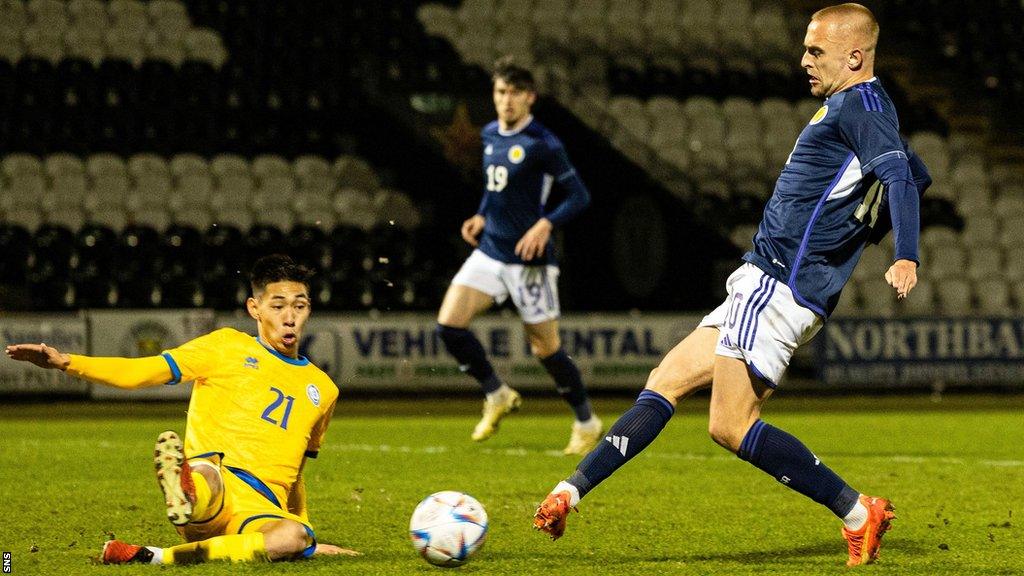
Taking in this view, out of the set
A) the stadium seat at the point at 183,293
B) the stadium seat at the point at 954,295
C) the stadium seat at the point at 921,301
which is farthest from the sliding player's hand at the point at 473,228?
the stadium seat at the point at 954,295

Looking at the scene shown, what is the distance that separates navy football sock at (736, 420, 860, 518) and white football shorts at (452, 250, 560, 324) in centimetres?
408

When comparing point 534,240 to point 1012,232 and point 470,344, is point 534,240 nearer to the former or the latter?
point 470,344

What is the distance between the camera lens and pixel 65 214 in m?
15.0

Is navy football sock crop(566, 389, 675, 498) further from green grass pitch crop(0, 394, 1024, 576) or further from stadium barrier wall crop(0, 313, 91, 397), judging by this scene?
stadium barrier wall crop(0, 313, 91, 397)

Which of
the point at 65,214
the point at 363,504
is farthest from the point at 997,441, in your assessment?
the point at 65,214

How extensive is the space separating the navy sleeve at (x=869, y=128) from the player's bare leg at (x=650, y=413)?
85cm

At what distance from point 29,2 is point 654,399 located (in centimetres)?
1473

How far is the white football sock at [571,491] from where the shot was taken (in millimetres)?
4520

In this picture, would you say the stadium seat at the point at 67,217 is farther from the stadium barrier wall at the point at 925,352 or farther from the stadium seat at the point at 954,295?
the stadium seat at the point at 954,295

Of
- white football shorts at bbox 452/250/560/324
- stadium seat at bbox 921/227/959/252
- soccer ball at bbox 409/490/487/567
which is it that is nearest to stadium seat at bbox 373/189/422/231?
stadium seat at bbox 921/227/959/252

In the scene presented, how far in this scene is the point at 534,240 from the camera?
8312 millimetres

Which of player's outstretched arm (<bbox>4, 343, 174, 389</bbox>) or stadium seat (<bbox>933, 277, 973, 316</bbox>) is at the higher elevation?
player's outstretched arm (<bbox>4, 343, 174, 389</bbox>)

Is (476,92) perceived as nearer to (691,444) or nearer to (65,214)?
(65,214)

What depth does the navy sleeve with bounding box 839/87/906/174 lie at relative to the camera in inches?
172
